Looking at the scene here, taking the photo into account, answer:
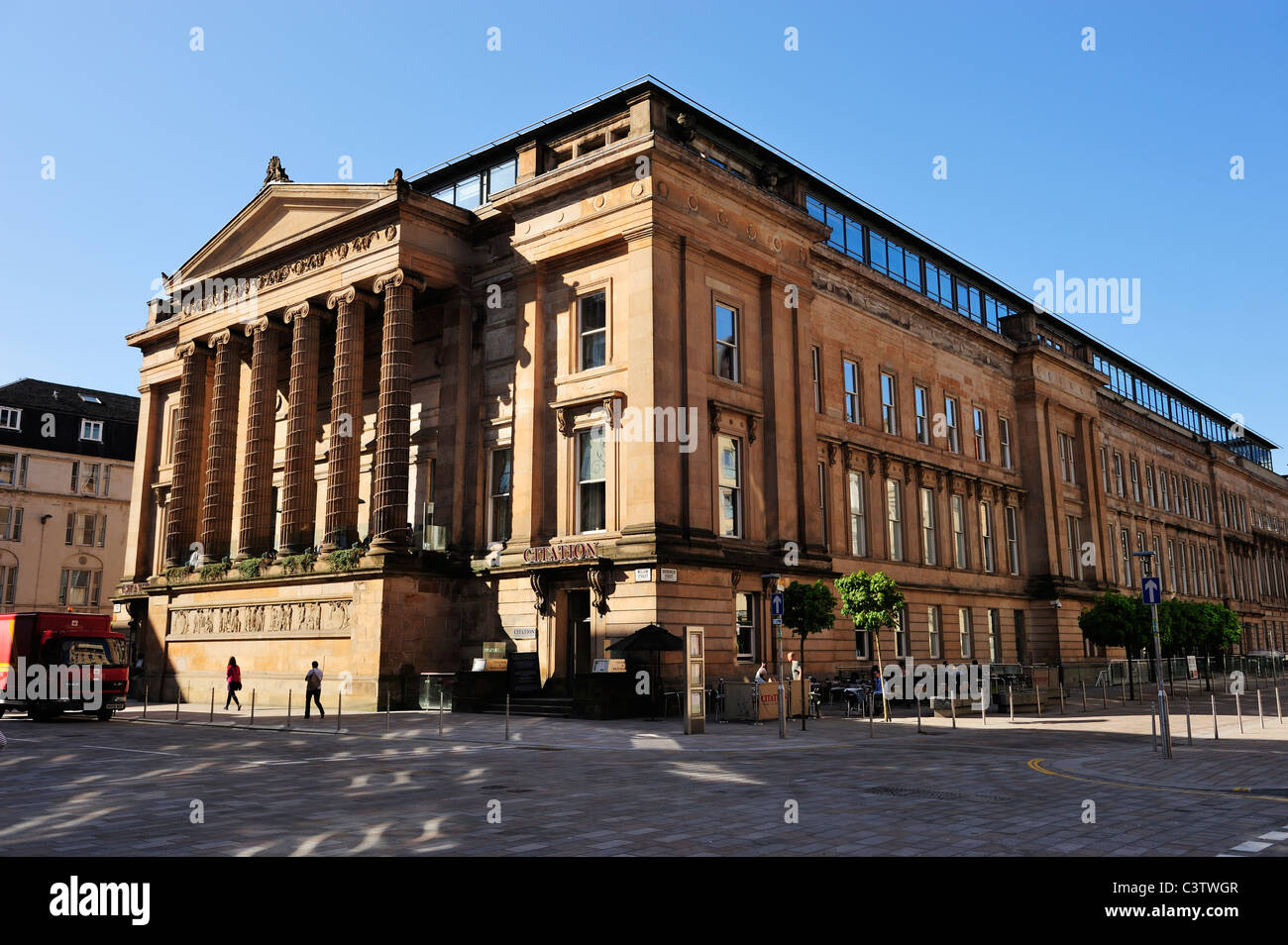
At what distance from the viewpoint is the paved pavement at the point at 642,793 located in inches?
368

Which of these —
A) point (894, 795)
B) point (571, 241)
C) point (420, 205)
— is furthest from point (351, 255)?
point (894, 795)

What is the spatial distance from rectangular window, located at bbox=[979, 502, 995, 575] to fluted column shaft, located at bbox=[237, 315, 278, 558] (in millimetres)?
34211

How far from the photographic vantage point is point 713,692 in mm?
29234

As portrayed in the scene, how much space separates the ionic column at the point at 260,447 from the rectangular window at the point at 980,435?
113 ft

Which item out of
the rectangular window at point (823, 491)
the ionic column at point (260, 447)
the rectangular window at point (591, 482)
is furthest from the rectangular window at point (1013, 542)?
the ionic column at point (260, 447)

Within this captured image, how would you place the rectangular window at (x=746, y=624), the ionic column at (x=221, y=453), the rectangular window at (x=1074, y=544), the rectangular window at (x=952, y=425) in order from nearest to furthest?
the rectangular window at (x=746, y=624) < the ionic column at (x=221, y=453) < the rectangular window at (x=952, y=425) < the rectangular window at (x=1074, y=544)

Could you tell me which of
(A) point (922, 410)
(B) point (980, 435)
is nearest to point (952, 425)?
(A) point (922, 410)

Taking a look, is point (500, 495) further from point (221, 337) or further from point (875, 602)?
point (221, 337)

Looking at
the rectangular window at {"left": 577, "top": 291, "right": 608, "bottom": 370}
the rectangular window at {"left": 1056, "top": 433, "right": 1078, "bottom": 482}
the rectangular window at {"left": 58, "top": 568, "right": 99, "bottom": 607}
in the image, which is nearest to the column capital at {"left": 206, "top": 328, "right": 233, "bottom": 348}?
the rectangular window at {"left": 577, "top": 291, "right": 608, "bottom": 370}

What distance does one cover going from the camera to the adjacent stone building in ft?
219

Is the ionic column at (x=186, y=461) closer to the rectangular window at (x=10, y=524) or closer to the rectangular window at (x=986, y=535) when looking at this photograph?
the rectangular window at (x=10, y=524)

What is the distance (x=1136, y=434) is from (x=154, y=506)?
63.5 m

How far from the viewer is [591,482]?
107 feet

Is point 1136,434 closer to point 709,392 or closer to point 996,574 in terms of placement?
point 996,574
